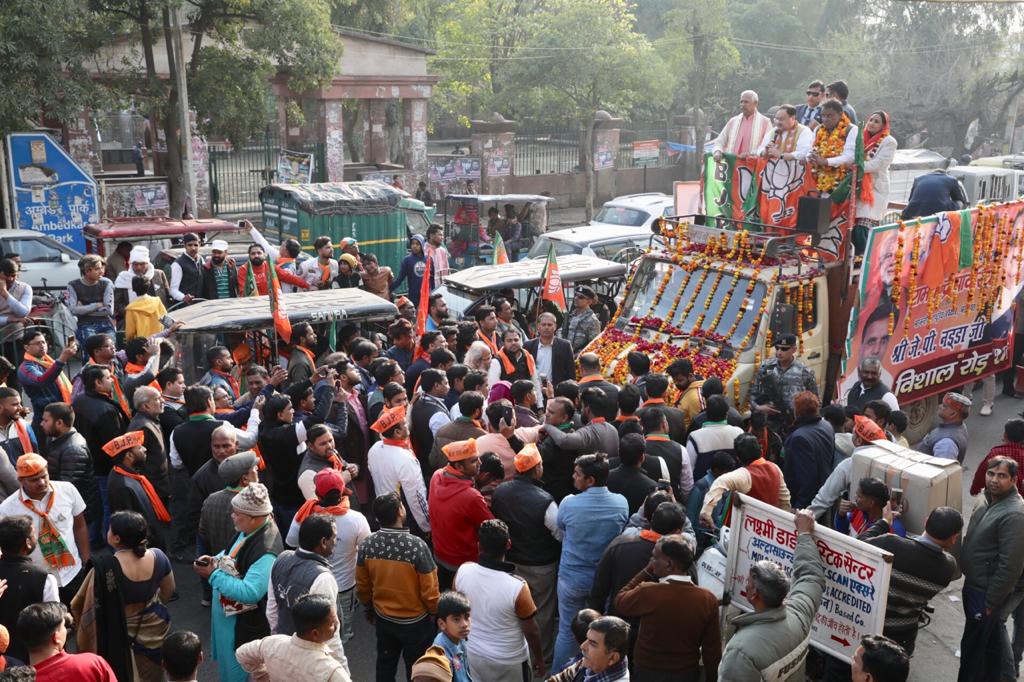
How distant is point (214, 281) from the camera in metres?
12.6

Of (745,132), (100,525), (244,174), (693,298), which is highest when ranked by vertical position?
(745,132)

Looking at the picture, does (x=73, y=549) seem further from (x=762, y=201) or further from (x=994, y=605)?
(x=762, y=201)

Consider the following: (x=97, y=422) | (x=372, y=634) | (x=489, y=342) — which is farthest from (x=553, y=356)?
(x=97, y=422)

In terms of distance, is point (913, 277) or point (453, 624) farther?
point (913, 277)

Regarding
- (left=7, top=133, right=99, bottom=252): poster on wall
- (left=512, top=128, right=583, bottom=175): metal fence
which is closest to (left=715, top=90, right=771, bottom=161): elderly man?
(left=7, top=133, right=99, bottom=252): poster on wall

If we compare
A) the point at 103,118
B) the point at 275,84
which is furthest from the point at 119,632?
Result: the point at 275,84

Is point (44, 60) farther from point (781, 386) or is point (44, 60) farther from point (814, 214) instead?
point (781, 386)

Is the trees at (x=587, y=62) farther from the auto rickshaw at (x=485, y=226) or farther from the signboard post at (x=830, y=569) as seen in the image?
the signboard post at (x=830, y=569)

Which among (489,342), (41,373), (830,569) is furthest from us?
(489,342)

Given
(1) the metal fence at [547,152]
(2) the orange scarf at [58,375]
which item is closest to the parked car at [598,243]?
(2) the orange scarf at [58,375]

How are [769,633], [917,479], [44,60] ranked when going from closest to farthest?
[769,633] → [917,479] → [44,60]

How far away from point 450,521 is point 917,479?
3.00 meters

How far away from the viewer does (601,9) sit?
27969mm

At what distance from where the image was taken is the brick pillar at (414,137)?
92.9 feet
